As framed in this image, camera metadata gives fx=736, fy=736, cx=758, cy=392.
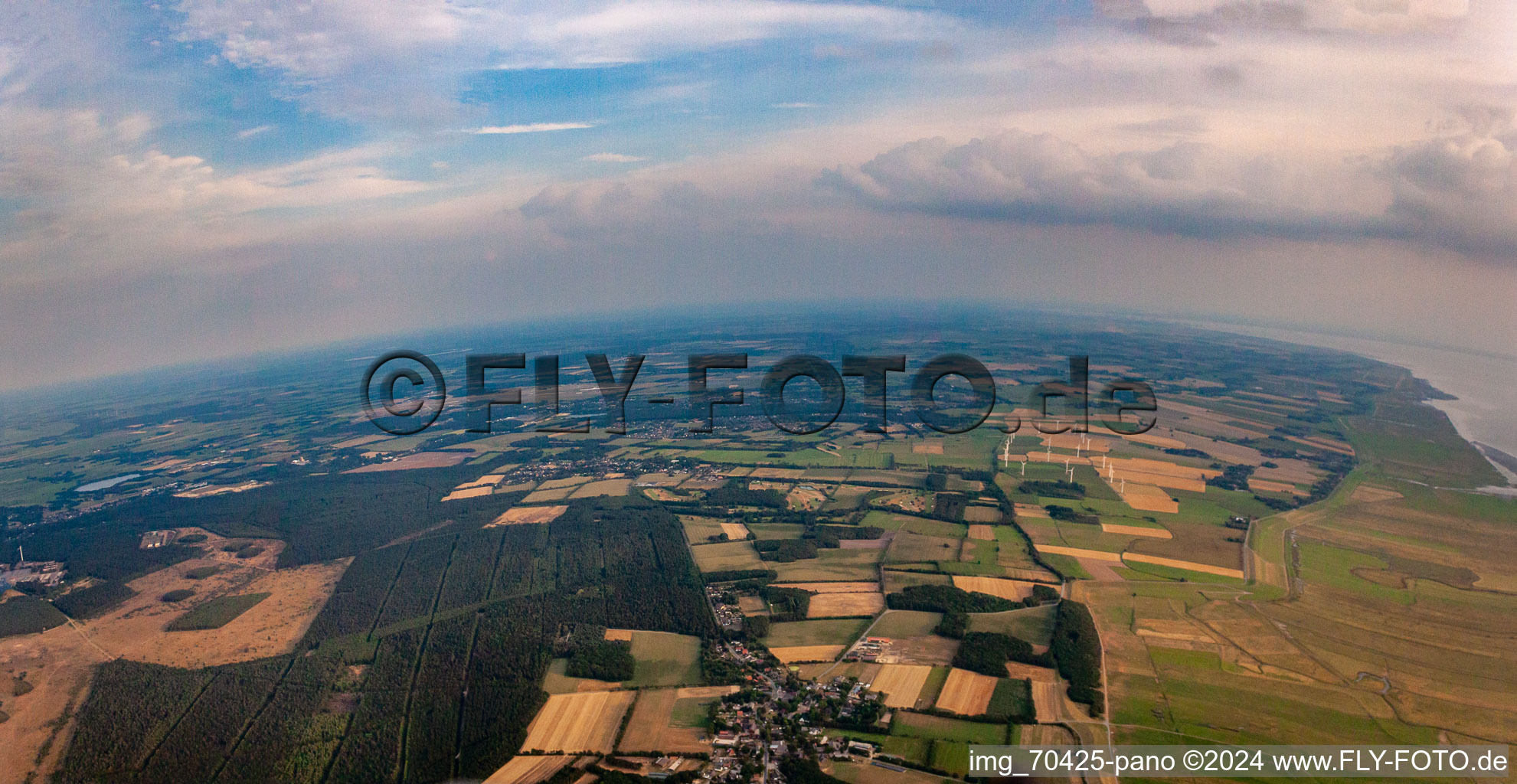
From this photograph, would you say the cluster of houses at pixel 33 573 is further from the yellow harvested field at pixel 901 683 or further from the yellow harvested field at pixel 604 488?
the yellow harvested field at pixel 901 683

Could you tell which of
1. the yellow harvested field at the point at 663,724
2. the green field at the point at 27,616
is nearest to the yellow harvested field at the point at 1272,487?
the yellow harvested field at the point at 663,724

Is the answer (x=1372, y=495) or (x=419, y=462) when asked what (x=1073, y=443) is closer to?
(x=1372, y=495)

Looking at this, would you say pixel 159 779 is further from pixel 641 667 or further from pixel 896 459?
pixel 896 459

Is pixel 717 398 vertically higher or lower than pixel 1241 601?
higher

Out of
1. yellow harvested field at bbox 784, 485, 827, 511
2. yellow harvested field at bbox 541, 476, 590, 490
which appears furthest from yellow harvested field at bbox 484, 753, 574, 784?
yellow harvested field at bbox 541, 476, 590, 490

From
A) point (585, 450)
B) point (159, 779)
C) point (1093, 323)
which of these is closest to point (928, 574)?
point (159, 779)

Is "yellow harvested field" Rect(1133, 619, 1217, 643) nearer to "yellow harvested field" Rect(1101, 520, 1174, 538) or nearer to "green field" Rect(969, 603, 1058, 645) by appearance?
"green field" Rect(969, 603, 1058, 645)
